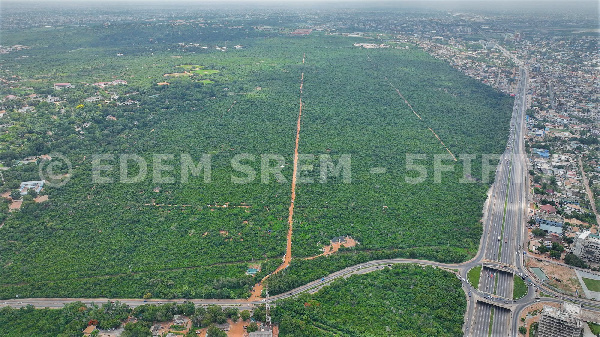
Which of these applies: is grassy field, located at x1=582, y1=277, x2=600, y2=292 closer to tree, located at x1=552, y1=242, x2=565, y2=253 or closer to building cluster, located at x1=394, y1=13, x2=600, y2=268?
building cluster, located at x1=394, y1=13, x2=600, y2=268

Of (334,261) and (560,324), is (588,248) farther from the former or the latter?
(334,261)

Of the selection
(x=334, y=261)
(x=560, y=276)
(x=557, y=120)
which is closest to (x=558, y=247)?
(x=560, y=276)

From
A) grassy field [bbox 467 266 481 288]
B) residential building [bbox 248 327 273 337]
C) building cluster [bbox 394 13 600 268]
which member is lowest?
residential building [bbox 248 327 273 337]

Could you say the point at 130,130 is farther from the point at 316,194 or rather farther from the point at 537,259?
the point at 537,259

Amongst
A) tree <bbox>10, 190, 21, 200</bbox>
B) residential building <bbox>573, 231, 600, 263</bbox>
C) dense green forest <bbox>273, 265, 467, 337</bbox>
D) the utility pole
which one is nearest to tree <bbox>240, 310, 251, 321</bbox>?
the utility pole

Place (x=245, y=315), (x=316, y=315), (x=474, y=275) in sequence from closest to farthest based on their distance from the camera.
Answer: (x=245, y=315) < (x=316, y=315) < (x=474, y=275)

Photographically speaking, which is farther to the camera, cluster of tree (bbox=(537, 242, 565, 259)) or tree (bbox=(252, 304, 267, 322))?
cluster of tree (bbox=(537, 242, 565, 259))

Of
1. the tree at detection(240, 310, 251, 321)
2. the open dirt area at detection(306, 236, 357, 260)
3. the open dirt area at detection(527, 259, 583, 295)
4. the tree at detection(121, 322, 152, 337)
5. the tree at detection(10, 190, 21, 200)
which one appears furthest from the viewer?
the tree at detection(10, 190, 21, 200)
